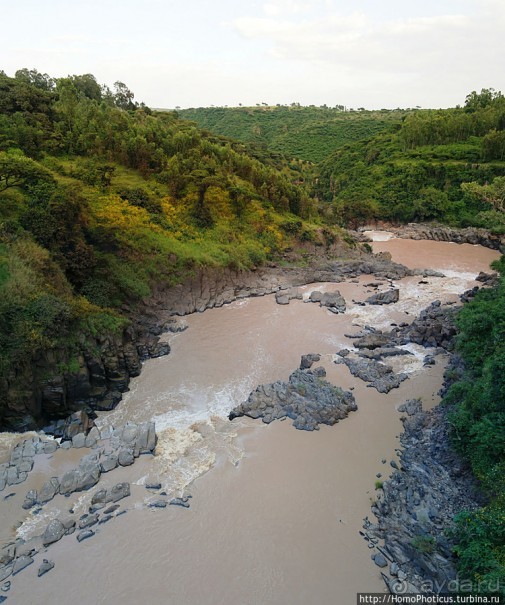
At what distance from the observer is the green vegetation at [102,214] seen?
16.5 metres

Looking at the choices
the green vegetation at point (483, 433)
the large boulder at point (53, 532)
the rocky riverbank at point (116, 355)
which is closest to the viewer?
the green vegetation at point (483, 433)

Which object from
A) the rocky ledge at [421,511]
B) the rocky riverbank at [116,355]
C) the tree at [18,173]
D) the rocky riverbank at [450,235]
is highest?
the tree at [18,173]

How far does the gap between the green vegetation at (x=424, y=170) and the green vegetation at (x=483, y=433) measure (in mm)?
31499

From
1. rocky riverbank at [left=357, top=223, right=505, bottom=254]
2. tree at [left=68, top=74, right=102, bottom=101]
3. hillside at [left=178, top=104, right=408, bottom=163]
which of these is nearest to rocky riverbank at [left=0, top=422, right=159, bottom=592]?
rocky riverbank at [left=357, top=223, right=505, bottom=254]

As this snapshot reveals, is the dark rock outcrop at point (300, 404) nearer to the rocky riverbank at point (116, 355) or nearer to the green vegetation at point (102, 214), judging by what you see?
the rocky riverbank at point (116, 355)

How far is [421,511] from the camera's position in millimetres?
10805

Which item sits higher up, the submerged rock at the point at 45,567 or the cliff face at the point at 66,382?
the cliff face at the point at 66,382

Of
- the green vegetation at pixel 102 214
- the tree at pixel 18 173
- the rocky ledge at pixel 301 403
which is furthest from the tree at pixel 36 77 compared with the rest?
the rocky ledge at pixel 301 403

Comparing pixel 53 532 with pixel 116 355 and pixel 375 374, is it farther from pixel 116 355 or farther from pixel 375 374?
pixel 375 374

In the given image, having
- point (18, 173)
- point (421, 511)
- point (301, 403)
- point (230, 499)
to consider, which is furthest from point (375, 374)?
point (18, 173)

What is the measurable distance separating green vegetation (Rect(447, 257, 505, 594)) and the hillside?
55779 millimetres

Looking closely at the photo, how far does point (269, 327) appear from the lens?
23828 mm

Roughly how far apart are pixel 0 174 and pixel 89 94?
3169 cm

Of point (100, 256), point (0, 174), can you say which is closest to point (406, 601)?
point (100, 256)
